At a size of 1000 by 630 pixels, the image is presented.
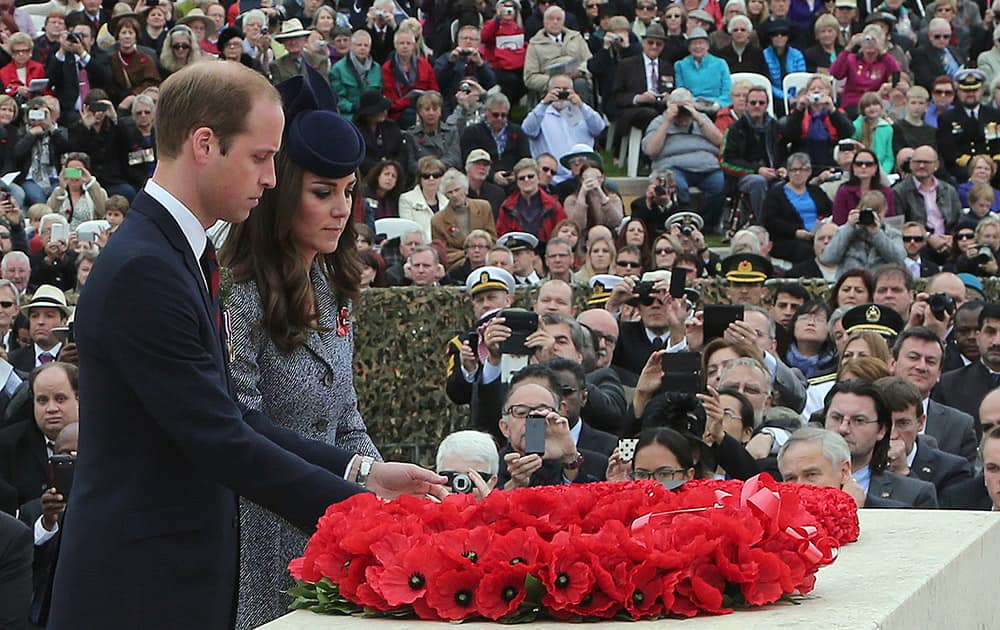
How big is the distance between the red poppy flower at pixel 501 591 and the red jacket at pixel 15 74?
1621 centimetres

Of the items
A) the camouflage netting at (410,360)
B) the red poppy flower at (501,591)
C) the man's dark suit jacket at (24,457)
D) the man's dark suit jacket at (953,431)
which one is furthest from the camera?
the camouflage netting at (410,360)

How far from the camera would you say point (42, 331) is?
39.5 feet

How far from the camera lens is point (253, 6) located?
20.2m

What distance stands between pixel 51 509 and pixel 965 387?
17.9ft

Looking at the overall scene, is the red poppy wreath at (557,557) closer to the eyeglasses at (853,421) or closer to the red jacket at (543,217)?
the eyeglasses at (853,421)

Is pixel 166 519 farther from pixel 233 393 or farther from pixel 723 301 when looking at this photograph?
pixel 723 301

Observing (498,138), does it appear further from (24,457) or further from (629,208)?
(24,457)

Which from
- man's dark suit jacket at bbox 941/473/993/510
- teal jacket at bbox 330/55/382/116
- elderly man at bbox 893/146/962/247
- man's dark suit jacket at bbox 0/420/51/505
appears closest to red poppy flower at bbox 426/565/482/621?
man's dark suit jacket at bbox 941/473/993/510

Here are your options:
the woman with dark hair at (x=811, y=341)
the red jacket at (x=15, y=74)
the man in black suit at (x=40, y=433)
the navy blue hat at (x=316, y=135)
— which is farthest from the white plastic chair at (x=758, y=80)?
the navy blue hat at (x=316, y=135)

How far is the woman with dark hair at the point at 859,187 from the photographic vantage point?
15.3 metres

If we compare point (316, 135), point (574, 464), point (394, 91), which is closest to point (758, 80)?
point (394, 91)

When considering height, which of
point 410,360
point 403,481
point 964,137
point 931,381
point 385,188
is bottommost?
point 410,360

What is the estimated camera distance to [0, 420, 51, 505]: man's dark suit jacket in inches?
347

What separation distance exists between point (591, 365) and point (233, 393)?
22.2ft
